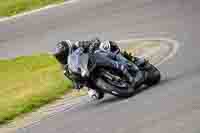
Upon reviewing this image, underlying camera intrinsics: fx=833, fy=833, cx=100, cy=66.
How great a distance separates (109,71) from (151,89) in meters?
0.80

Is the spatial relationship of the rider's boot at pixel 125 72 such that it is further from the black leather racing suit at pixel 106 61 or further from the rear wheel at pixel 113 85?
the rear wheel at pixel 113 85

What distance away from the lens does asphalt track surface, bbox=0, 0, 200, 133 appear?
39.3 ft

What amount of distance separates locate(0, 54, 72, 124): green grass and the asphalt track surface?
5.56ft

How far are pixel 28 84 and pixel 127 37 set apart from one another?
4.94 meters

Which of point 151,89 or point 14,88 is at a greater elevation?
point 151,89

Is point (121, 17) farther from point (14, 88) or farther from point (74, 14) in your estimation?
point (14, 88)

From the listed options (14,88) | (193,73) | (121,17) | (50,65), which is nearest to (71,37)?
(121,17)

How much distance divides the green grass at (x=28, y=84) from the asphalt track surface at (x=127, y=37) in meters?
1.69

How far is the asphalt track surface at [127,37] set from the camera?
12.0 meters

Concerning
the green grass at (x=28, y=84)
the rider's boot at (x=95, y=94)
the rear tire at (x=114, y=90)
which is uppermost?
the rear tire at (x=114, y=90)

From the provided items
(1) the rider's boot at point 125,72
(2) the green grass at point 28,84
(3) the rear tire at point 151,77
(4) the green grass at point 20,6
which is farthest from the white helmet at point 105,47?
(4) the green grass at point 20,6

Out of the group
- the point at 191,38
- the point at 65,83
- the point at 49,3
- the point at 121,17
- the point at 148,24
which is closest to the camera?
the point at 65,83

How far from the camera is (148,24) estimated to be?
24.4 metres

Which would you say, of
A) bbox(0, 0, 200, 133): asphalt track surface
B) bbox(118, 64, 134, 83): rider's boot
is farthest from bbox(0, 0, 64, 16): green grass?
bbox(118, 64, 134, 83): rider's boot
